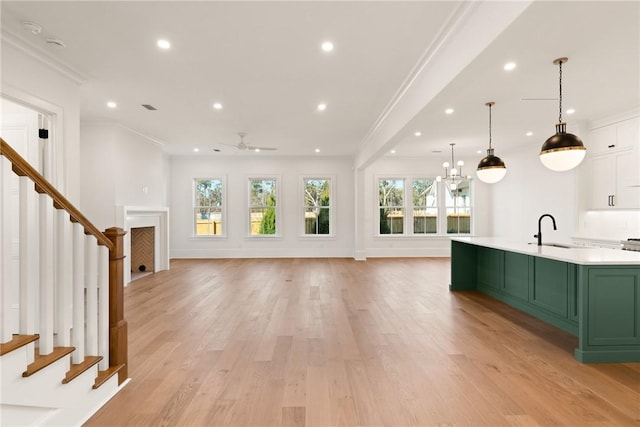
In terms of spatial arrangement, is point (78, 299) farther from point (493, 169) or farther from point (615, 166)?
point (615, 166)

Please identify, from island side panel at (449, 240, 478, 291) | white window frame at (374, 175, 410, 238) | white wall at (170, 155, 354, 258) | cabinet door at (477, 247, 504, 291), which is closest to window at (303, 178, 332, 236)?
white wall at (170, 155, 354, 258)

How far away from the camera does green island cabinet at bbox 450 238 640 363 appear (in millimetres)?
2975

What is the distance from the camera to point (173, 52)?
349cm

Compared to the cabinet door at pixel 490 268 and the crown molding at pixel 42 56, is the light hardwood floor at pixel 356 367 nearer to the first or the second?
the cabinet door at pixel 490 268

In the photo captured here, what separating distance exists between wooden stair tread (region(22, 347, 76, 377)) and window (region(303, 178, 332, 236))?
797 cm

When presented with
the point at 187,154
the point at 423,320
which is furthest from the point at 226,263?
the point at 423,320

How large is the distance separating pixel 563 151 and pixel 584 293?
58.0 inches

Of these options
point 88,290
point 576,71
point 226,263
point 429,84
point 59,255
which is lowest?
point 226,263

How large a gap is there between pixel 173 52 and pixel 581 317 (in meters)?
4.75

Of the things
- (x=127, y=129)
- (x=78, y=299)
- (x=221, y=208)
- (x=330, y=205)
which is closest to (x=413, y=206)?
(x=330, y=205)

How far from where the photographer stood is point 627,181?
5672mm

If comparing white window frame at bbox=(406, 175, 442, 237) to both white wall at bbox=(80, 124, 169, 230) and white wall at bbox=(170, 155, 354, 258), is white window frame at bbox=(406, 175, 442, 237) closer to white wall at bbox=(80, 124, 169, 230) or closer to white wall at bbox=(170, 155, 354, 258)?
white wall at bbox=(170, 155, 354, 258)

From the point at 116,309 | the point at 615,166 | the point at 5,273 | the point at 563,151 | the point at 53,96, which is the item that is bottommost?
the point at 116,309

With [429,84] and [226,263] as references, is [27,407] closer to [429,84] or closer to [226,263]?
[429,84]
